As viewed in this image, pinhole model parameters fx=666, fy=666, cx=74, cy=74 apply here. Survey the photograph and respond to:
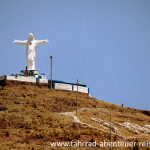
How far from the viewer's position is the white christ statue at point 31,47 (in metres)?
85.8

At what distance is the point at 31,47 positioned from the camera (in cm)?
8631

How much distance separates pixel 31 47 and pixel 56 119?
69.2 ft

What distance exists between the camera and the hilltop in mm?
61031

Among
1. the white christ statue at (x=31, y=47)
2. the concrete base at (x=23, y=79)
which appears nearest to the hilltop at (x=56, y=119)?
the concrete base at (x=23, y=79)

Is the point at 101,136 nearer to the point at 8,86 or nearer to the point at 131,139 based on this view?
the point at 131,139

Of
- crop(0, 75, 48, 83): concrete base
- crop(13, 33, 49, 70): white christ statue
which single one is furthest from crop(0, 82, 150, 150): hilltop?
crop(13, 33, 49, 70): white christ statue

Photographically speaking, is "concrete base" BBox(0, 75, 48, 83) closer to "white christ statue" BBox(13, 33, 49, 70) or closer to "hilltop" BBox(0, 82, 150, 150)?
"hilltop" BBox(0, 82, 150, 150)

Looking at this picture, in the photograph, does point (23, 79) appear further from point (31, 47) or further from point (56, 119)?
point (56, 119)

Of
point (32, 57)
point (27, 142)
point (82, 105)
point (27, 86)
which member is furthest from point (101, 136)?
point (32, 57)

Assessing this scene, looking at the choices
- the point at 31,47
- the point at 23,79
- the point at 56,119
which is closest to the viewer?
the point at 56,119

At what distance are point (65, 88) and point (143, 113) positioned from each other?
1013 cm

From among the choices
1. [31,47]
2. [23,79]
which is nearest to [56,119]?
[23,79]

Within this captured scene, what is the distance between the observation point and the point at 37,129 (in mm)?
63438

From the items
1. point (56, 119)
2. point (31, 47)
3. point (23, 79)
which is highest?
point (31, 47)
